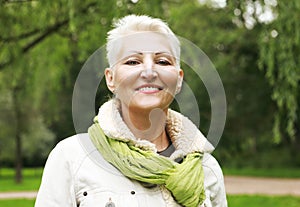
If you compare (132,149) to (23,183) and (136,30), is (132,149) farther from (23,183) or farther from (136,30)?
(23,183)

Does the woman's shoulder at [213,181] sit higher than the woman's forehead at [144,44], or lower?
lower

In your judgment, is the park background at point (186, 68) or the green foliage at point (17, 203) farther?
the green foliage at point (17, 203)

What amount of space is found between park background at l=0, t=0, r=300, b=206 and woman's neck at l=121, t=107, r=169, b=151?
0.40m

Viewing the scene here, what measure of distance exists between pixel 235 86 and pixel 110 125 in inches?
847

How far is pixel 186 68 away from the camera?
29.3ft

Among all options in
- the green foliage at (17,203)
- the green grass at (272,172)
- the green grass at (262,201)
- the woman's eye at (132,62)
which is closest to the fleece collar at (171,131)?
the woman's eye at (132,62)

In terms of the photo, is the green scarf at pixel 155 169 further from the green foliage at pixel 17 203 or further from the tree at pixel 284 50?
the green foliage at pixel 17 203

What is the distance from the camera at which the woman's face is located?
1.73 meters

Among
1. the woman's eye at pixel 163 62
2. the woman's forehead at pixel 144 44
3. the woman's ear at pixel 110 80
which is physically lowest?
the woman's ear at pixel 110 80

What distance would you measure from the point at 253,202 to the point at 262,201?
8.9 inches

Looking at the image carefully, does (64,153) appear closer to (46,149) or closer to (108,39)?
(108,39)

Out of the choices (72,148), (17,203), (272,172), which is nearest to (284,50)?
(72,148)

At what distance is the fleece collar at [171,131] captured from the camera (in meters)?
1.78

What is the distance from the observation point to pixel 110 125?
179 centimetres
